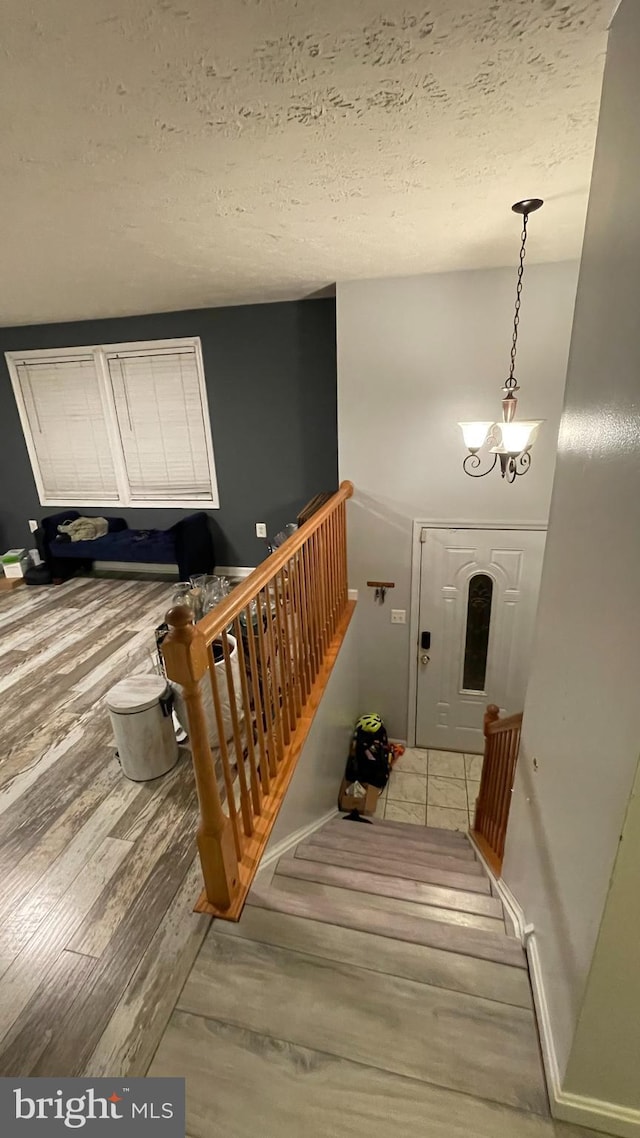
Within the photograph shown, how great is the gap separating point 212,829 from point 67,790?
1.15m

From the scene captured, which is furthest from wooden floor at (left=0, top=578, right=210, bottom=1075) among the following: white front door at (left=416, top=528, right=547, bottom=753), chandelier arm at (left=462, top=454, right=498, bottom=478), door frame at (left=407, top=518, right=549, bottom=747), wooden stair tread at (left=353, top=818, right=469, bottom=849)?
chandelier arm at (left=462, top=454, right=498, bottom=478)

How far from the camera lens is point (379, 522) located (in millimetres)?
3367

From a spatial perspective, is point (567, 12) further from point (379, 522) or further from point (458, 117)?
point (379, 522)

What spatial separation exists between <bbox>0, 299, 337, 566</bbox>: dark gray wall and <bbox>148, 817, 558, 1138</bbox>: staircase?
3365 millimetres

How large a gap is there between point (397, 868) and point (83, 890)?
130 cm

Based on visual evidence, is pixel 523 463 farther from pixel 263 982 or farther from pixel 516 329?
pixel 263 982

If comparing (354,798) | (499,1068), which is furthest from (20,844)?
(354,798)

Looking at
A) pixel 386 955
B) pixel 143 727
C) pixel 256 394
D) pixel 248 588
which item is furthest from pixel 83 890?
pixel 256 394

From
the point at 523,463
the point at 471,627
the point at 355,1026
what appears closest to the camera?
the point at 355,1026

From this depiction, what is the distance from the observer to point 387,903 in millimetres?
1574

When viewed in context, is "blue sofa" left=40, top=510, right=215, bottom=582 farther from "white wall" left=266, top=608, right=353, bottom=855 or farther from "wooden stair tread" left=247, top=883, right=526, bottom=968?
"wooden stair tread" left=247, top=883, right=526, bottom=968

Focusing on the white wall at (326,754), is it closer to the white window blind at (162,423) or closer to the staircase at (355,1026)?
the staircase at (355,1026)

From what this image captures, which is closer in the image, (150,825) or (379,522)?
(150,825)

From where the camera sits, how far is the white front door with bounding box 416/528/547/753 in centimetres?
328
